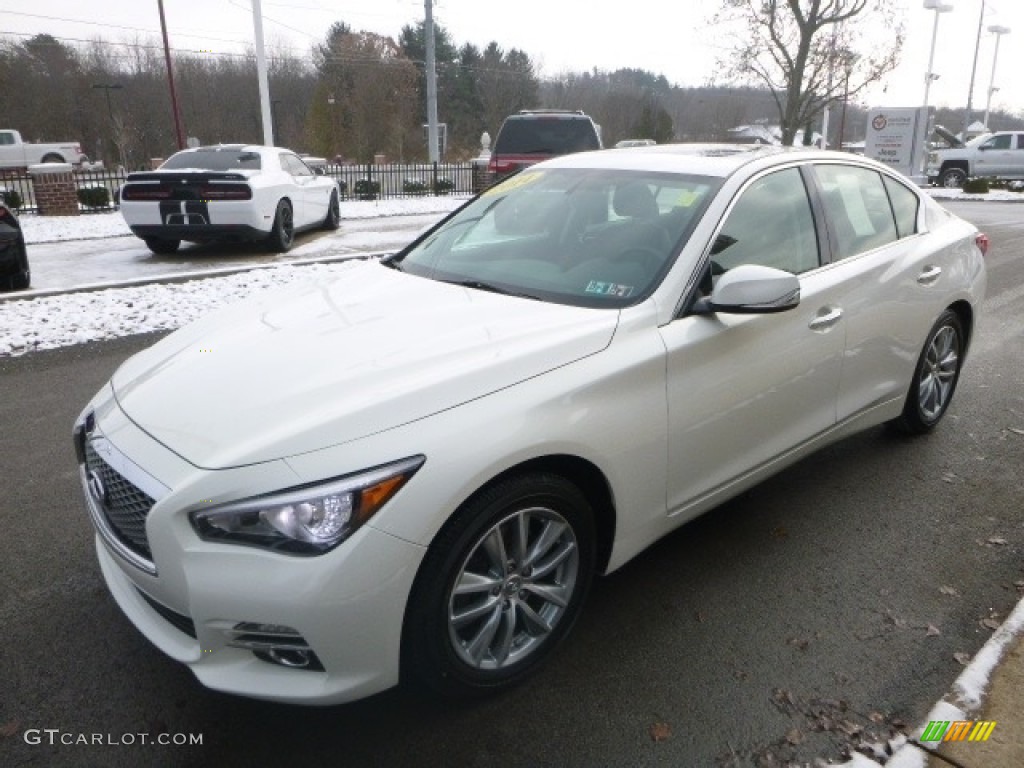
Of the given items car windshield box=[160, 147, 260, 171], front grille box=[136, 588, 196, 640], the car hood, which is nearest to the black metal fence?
car windshield box=[160, 147, 260, 171]

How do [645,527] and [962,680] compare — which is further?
[645,527]

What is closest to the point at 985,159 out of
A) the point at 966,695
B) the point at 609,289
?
the point at 609,289

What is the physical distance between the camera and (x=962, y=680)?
2.52 m

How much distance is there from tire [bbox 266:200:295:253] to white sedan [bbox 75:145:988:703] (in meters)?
8.00

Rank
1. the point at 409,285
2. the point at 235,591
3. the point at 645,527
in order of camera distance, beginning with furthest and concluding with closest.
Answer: the point at 409,285
the point at 645,527
the point at 235,591

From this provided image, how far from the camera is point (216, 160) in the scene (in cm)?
1120

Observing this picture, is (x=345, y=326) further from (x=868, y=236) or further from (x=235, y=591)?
(x=868, y=236)

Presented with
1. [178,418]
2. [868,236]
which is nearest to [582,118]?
[868,236]

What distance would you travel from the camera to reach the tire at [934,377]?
13.9 ft

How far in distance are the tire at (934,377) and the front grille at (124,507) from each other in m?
3.73

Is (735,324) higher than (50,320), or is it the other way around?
(735,324)

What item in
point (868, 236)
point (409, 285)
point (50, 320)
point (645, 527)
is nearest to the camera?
point (645, 527)

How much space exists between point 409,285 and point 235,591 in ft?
5.08

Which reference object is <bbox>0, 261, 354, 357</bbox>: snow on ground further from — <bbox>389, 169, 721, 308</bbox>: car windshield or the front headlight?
the front headlight
